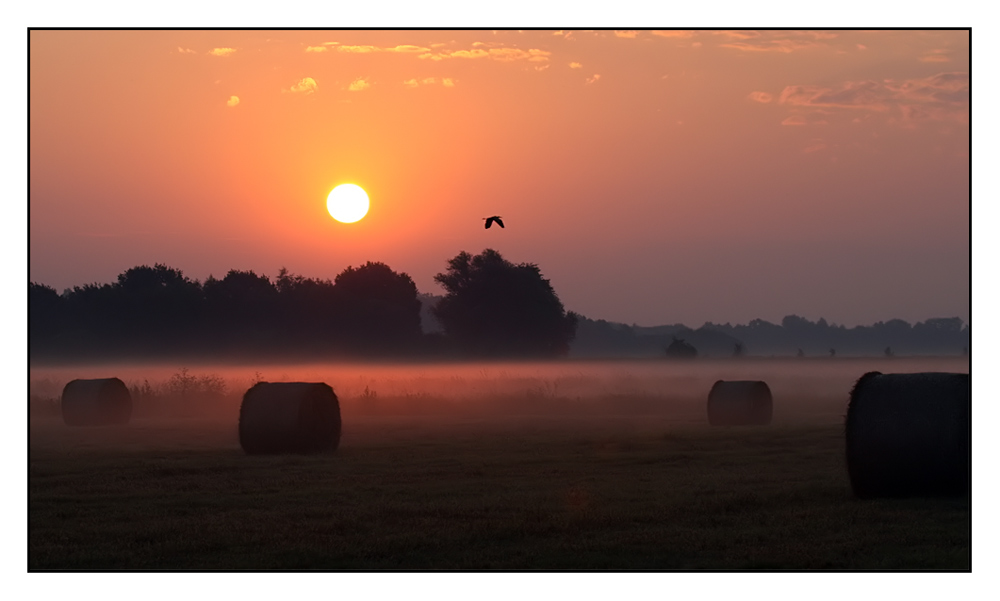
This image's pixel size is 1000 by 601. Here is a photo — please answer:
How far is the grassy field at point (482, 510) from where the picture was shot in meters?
14.8

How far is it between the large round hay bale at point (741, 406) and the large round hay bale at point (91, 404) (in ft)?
62.7

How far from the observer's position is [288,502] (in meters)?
19.7

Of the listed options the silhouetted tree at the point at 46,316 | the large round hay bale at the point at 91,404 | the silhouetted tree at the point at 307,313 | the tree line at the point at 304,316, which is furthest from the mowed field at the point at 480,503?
the silhouetted tree at the point at 307,313

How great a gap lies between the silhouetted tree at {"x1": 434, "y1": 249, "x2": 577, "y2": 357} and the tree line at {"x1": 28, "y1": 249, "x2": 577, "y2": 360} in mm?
74

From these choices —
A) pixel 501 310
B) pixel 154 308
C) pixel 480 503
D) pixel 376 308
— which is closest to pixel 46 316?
pixel 154 308

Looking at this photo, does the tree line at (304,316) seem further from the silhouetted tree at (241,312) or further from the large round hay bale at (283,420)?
the large round hay bale at (283,420)

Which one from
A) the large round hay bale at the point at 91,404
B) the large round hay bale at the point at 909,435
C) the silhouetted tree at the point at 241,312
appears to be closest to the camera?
the large round hay bale at the point at 909,435

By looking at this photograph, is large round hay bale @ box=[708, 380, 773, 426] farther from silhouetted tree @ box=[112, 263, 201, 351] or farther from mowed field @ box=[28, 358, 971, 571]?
silhouetted tree @ box=[112, 263, 201, 351]

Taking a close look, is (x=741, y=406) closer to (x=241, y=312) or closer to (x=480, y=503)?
(x=480, y=503)

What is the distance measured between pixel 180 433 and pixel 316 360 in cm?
4652

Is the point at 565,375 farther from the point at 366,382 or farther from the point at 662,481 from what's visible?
the point at 662,481

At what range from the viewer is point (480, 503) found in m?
19.1

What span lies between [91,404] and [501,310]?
5219cm

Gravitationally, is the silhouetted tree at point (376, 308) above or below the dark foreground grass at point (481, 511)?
above
